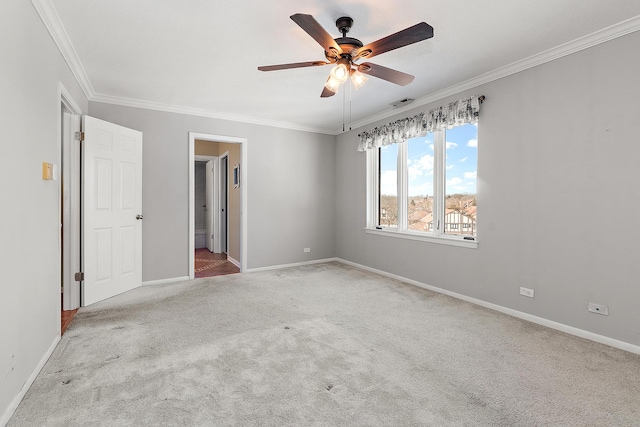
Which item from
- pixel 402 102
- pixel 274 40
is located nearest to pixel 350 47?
pixel 274 40

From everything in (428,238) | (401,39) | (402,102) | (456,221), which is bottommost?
(428,238)

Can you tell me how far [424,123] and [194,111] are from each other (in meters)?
3.30

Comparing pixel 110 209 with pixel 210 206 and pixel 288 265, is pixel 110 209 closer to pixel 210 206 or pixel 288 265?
pixel 288 265

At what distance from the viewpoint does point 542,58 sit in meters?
2.90

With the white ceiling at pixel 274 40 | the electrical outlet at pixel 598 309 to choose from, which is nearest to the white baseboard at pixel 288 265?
the white ceiling at pixel 274 40

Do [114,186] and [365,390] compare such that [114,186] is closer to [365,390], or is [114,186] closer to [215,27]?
[215,27]

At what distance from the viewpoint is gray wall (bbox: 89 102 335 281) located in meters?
4.27

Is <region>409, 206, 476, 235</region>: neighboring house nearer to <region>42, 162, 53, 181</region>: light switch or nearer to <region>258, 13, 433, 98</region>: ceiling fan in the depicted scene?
<region>258, 13, 433, 98</region>: ceiling fan

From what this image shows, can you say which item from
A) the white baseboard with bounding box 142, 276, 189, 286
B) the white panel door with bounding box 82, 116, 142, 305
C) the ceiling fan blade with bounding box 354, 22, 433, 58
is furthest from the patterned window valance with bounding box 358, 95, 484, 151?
the white baseboard with bounding box 142, 276, 189, 286

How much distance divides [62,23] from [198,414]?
3036 millimetres

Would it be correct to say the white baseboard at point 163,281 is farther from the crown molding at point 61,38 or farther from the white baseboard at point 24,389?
the crown molding at point 61,38

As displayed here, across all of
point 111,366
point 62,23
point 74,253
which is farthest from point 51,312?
point 62,23

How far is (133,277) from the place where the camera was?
403 centimetres

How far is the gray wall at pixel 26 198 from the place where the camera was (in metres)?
1.65
